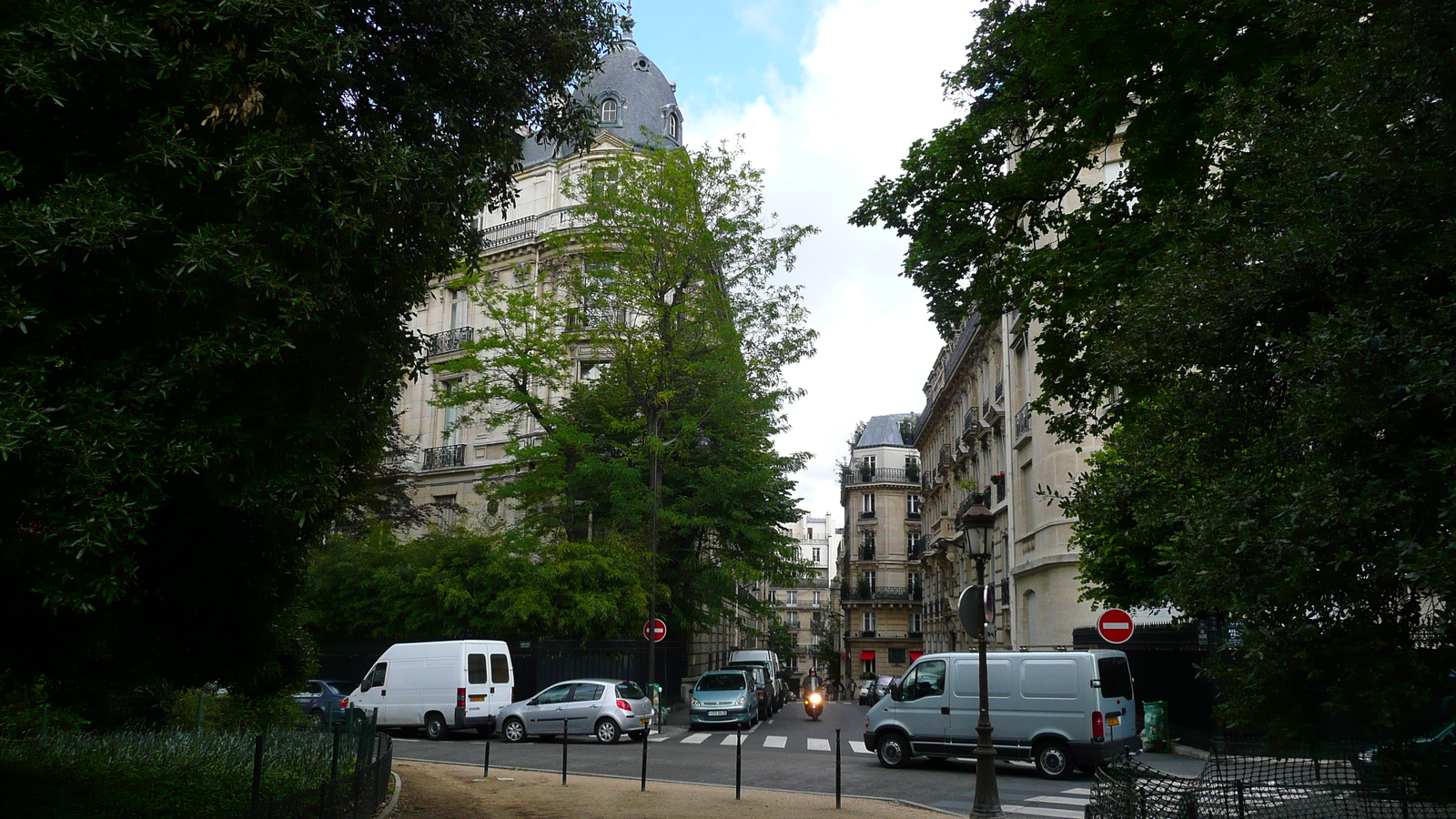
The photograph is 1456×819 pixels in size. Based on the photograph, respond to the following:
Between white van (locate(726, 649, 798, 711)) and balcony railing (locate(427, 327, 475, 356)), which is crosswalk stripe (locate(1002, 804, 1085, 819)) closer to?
white van (locate(726, 649, 798, 711))

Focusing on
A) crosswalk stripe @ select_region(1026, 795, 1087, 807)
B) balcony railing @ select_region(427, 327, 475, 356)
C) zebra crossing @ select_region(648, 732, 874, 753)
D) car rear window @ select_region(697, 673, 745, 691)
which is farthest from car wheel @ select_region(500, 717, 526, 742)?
balcony railing @ select_region(427, 327, 475, 356)

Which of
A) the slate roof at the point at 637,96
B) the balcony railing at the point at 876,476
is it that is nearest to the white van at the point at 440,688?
the slate roof at the point at 637,96

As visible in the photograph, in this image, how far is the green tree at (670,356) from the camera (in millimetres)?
30562

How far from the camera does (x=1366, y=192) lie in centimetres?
515

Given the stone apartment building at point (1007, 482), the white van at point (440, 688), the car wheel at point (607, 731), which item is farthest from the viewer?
the stone apartment building at point (1007, 482)

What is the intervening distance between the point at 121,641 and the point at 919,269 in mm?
9767

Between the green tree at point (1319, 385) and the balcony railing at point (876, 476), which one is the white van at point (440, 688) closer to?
the green tree at point (1319, 385)

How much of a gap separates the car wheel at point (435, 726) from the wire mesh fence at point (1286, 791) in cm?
1991

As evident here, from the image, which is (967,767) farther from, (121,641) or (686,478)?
(686,478)

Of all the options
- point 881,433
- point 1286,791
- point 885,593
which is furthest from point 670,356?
point 881,433

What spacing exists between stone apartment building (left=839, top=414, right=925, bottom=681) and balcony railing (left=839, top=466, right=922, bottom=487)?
70 mm

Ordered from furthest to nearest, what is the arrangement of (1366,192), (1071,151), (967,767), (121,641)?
1. (967,767)
2. (1071,151)
3. (121,641)
4. (1366,192)

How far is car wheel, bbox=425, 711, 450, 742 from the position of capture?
24422mm

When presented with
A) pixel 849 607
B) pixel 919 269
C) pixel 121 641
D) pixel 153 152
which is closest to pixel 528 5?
pixel 153 152
